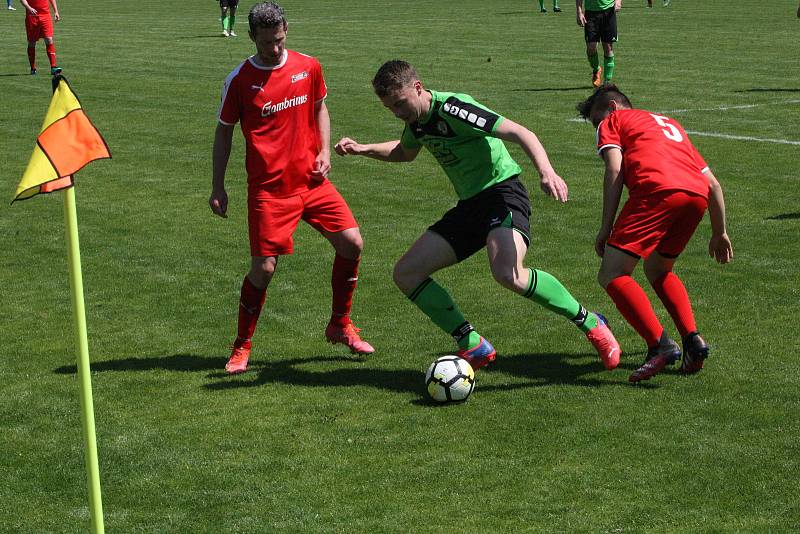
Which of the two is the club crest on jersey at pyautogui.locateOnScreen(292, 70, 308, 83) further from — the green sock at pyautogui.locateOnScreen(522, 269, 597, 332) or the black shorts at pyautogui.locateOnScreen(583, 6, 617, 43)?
the black shorts at pyautogui.locateOnScreen(583, 6, 617, 43)

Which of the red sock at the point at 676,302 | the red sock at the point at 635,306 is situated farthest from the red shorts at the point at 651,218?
the red sock at the point at 676,302

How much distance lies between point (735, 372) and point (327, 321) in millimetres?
2985

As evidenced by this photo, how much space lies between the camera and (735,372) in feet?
24.6

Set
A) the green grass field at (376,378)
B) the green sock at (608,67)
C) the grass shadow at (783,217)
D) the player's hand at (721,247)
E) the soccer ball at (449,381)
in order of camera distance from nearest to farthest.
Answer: the green grass field at (376,378) < the soccer ball at (449,381) < the player's hand at (721,247) < the grass shadow at (783,217) < the green sock at (608,67)

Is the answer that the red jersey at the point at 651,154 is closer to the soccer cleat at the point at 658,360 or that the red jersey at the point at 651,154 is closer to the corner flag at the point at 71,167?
the soccer cleat at the point at 658,360

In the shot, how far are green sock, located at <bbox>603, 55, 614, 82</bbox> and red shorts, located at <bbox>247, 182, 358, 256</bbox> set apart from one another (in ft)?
45.0

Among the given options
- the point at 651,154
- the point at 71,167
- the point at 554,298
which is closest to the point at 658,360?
the point at 554,298

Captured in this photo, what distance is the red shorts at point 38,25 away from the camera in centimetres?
2422

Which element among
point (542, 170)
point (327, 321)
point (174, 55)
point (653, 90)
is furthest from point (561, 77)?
point (542, 170)

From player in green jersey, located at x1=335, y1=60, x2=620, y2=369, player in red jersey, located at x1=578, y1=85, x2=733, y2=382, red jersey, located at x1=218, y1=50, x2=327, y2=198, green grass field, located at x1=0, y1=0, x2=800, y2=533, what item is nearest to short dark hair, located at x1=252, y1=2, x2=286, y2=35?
red jersey, located at x1=218, y1=50, x2=327, y2=198

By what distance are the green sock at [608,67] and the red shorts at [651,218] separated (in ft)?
46.4

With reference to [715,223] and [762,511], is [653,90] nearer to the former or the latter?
[715,223]

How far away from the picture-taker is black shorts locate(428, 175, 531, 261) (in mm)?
7547

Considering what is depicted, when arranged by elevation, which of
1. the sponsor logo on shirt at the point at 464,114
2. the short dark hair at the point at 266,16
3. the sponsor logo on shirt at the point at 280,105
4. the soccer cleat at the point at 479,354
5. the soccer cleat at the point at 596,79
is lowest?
the soccer cleat at the point at 596,79
